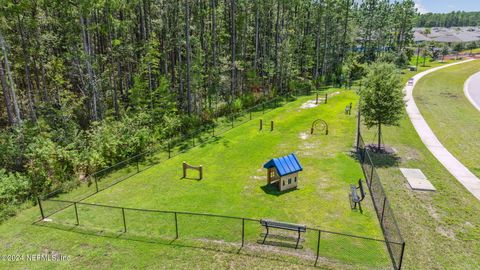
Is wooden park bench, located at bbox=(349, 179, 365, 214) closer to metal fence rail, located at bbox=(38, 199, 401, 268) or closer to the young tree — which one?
metal fence rail, located at bbox=(38, 199, 401, 268)

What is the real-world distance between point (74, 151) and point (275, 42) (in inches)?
1246

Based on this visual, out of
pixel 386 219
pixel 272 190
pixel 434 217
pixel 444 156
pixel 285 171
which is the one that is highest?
pixel 285 171

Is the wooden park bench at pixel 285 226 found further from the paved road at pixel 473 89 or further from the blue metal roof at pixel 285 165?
the paved road at pixel 473 89

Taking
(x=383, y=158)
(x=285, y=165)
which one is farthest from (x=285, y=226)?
(x=383, y=158)

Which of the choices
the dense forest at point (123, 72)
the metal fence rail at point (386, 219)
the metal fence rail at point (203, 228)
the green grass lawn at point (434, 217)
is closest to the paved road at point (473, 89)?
the dense forest at point (123, 72)

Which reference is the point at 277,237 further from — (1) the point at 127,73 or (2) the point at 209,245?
(1) the point at 127,73

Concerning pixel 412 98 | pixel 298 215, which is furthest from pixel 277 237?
pixel 412 98

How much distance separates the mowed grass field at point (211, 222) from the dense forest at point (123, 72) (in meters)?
3.46

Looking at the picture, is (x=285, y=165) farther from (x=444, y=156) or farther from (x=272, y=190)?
(x=444, y=156)

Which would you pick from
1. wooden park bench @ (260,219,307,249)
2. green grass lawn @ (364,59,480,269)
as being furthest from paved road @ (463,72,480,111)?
wooden park bench @ (260,219,307,249)

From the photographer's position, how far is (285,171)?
15.8 meters

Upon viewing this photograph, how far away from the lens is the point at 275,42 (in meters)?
42.3

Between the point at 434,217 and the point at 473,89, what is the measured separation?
4057 centimetres

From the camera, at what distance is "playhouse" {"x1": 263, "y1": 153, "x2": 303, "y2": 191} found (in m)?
15.8
